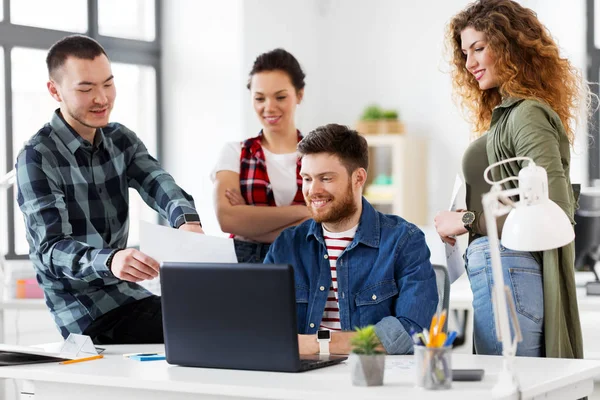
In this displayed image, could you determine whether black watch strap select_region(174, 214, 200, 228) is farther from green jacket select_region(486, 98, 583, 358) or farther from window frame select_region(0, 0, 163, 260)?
window frame select_region(0, 0, 163, 260)

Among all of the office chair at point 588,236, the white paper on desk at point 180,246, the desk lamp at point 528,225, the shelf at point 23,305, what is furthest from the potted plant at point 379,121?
the desk lamp at point 528,225

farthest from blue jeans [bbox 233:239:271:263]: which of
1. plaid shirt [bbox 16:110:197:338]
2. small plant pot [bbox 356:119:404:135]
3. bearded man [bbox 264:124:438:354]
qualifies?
small plant pot [bbox 356:119:404:135]

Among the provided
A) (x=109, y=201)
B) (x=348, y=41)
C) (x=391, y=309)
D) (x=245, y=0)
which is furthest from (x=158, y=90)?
(x=391, y=309)

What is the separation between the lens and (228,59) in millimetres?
5426

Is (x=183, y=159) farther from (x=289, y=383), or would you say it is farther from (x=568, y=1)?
(x=289, y=383)

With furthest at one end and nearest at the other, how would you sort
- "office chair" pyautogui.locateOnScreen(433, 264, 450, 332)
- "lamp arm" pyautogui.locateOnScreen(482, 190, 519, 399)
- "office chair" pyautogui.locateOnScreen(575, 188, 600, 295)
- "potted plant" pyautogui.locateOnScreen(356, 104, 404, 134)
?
Answer: "potted plant" pyautogui.locateOnScreen(356, 104, 404, 134) → "office chair" pyautogui.locateOnScreen(575, 188, 600, 295) → "office chair" pyautogui.locateOnScreen(433, 264, 450, 332) → "lamp arm" pyautogui.locateOnScreen(482, 190, 519, 399)

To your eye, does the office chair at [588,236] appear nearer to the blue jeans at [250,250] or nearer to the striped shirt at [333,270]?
the blue jeans at [250,250]

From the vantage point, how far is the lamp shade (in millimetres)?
1686

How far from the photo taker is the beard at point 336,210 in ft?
7.68

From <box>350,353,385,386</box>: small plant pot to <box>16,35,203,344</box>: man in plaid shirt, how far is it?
942mm

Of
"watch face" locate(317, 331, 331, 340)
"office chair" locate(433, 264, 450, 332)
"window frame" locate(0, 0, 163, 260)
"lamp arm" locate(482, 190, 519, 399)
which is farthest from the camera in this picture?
"window frame" locate(0, 0, 163, 260)

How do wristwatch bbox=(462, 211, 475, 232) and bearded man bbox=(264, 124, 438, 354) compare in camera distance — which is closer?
bearded man bbox=(264, 124, 438, 354)

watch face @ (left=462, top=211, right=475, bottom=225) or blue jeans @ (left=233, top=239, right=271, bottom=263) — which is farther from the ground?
watch face @ (left=462, top=211, right=475, bottom=225)

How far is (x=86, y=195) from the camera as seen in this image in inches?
101
